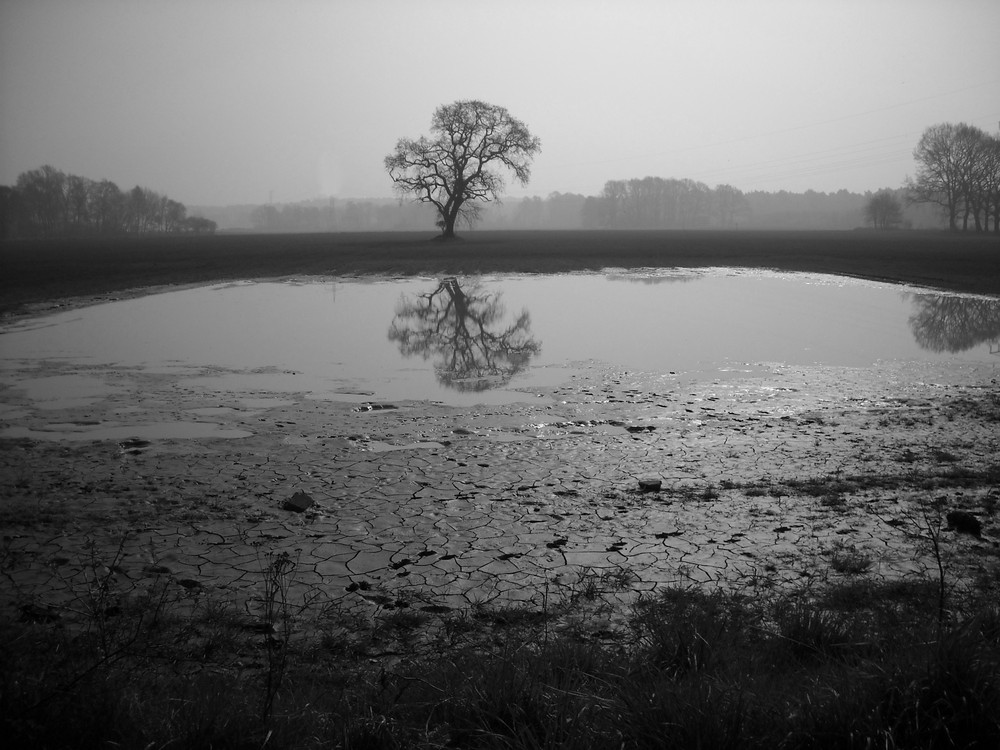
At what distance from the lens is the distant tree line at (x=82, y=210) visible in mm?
114375

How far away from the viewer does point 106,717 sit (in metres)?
2.83

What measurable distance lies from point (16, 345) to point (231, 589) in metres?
12.0

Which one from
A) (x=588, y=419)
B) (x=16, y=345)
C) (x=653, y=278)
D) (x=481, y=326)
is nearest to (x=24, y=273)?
(x=16, y=345)

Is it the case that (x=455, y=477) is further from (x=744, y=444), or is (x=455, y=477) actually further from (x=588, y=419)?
(x=744, y=444)

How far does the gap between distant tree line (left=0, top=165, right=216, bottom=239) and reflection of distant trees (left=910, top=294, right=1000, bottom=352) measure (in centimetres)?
9914

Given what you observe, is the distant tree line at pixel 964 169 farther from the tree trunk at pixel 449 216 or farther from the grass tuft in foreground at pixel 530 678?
the grass tuft in foreground at pixel 530 678

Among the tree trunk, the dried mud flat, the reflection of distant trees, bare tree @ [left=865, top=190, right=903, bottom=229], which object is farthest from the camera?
bare tree @ [left=865, top=190, right=903, bottom=229]

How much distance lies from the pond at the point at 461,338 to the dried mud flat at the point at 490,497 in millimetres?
1434

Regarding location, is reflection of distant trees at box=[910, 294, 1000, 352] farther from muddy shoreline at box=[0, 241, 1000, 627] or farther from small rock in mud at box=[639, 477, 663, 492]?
small rock in mud at box=[639, 477, 663, 492]

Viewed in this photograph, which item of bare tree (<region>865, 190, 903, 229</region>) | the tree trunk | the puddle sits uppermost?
bare tree (<region>865, 190, 903, 229</region>)

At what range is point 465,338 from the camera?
14742 mm

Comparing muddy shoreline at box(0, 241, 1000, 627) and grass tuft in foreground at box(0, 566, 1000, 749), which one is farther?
muddy shoreline at box(0, 241, 1000, 627)

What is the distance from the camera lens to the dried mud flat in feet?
15.2

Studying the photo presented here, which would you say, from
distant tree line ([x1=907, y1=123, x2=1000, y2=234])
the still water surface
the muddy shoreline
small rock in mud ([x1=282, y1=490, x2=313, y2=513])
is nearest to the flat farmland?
the still water surface
